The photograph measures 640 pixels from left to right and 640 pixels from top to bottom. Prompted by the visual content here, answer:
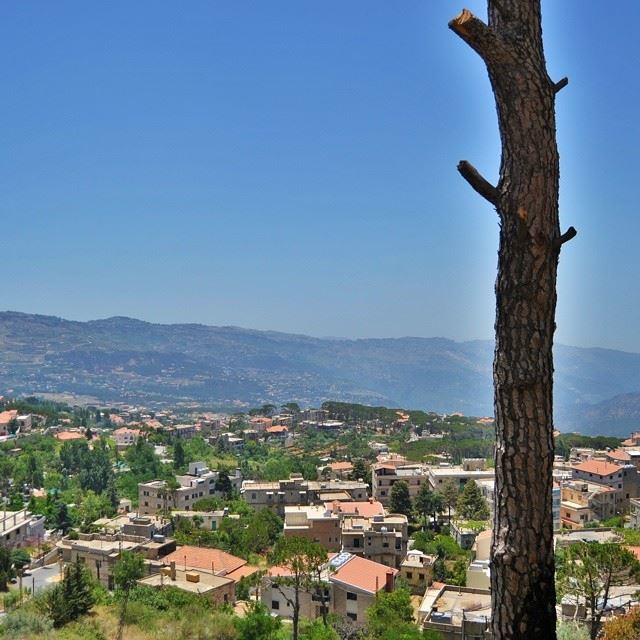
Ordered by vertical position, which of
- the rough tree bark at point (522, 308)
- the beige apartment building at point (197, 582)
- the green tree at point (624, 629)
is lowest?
the beige apartment building at point (197, 582)

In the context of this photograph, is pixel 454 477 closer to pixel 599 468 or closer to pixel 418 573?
pixel 599 468

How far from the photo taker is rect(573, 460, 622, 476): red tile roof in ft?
103

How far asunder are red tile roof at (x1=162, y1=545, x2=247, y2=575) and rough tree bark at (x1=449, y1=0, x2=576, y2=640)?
17.2m

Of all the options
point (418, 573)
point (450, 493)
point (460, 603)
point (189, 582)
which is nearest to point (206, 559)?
point (189, 582)

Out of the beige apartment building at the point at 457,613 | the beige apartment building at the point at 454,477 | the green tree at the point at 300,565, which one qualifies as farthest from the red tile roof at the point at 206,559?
the beige apartment building at the point at 454,477

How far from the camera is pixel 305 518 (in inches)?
933

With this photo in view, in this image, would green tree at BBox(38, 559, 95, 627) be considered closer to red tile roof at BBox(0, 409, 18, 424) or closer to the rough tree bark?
the rough tree bark

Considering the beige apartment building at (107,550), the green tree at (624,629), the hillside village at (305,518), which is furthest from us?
the beige apartment building at (107,550)

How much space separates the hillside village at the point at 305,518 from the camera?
16.0 m

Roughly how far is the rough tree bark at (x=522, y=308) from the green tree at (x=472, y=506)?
25.6 m

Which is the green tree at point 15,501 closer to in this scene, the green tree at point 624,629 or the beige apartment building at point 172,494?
the beige apartment building at point 172,494

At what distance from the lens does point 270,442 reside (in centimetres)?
5638

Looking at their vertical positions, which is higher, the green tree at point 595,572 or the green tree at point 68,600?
the green tree at point 595,572

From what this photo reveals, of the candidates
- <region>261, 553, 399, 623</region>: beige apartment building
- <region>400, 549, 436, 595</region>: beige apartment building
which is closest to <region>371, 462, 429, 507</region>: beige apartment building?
<region>400, 549, 436, 595</region>: beige apartment building
